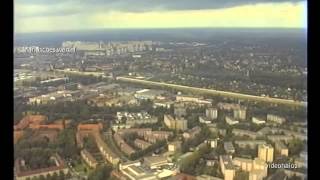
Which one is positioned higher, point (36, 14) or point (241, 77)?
point (36, 14)

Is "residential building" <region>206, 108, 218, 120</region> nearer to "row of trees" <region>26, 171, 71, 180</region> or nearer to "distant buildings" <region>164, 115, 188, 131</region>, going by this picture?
"distant buildings" <region>164, 115, 188, 131</region>

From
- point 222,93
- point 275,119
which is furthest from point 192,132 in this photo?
point 275,119

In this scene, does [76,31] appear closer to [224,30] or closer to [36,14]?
[36,14]

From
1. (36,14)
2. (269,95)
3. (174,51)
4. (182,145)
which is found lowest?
(182,145)

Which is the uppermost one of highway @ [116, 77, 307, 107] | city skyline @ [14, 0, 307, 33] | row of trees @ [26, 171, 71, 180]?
city skyline @ [14, 0, 307, 33]

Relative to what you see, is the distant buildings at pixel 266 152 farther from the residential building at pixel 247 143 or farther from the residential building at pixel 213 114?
the residential building at pixel 213 114

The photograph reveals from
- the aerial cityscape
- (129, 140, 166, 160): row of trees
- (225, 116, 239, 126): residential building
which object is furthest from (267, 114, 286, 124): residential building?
(129, 140, 166, 160): row of trees
